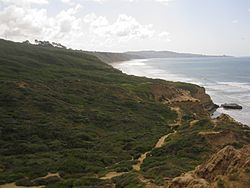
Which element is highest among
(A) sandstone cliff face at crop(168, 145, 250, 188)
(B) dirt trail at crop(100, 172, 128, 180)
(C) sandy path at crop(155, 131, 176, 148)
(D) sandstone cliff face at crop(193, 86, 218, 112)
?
(A) sandstone cliff face at crop(168, 145, 250, 188)

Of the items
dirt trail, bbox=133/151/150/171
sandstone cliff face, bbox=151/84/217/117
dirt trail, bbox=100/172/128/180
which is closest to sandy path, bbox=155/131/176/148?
dirt trail, bbox=133/151/150/171

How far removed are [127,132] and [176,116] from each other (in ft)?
51.7

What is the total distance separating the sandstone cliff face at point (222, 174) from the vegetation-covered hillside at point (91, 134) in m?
2.93

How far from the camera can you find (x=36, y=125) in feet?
142

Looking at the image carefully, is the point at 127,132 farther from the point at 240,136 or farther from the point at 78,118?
the point at 240,136

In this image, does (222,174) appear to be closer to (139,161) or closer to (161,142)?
(139,161)

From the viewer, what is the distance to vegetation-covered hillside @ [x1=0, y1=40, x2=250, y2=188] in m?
28.8

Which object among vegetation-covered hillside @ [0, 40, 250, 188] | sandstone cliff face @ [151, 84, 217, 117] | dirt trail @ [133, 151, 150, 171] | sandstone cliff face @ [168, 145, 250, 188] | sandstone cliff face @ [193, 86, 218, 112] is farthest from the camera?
sandstone cliff face @ [193, 86, 218, 112]

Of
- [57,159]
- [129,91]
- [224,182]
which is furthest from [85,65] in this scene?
[224,182]

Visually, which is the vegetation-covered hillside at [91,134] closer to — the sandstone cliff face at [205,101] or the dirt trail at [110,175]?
the dirt trail at [110,175]

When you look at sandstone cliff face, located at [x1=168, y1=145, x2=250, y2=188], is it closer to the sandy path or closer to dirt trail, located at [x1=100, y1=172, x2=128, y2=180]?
dirt trail, located at [x1=100, y1=172, x2=128, y2=180]

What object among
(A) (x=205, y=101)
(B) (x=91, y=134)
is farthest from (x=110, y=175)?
(A) (x=205, y=101)

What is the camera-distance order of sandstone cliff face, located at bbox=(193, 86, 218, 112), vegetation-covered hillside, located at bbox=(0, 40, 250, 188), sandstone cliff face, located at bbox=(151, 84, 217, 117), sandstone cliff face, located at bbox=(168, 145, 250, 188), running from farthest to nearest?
sandstone cliff face, located at bbox=(193, 86, 218, 112) → sandstone cliff face, located at bbox=(151, 84, 217, 117) → vegetation-covered hillside, located at bbox=(0, 40, 250, 188) → sandstone cliff face, located at bbox=(168, 145, 250, 188)

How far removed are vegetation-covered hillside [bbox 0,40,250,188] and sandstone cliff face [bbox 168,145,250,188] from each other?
293 cm
